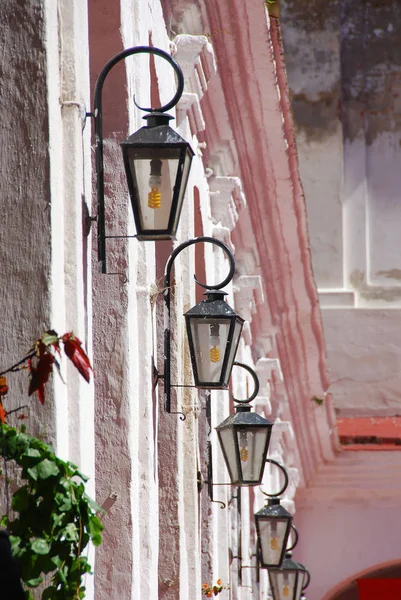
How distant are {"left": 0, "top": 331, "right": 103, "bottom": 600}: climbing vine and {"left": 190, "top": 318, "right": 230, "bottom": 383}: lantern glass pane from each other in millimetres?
2591

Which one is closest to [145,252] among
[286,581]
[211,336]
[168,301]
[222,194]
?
[168,301]

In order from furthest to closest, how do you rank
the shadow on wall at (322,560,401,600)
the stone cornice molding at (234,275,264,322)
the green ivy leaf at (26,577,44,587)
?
the shadow on wall at (322,560,401,600)
the stone cornice molding at (234,275,264,322)
the green ivy leaf at (26,577,44,587)

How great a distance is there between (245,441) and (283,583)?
16.1ft

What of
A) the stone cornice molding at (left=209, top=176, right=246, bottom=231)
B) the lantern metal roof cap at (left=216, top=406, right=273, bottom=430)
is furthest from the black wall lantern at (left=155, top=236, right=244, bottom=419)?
the stone cornice molding at (left=209, top=176, right=246, bottom=231)

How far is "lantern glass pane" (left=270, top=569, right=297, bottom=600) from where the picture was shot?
13188mm

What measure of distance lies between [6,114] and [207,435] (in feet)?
15.4

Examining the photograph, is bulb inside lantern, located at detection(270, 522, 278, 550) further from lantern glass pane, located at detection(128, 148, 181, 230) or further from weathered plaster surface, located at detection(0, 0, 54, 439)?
weathered plaster surface, located at detection(0, 0, 54, 439)

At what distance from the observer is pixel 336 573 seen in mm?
18734

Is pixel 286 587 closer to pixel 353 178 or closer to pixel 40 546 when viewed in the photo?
pixel 40 546

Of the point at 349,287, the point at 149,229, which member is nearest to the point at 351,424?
the point at 349,287

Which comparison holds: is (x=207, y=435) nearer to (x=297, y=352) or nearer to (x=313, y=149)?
(x=297, y=352)

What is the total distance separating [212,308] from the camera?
7.00m

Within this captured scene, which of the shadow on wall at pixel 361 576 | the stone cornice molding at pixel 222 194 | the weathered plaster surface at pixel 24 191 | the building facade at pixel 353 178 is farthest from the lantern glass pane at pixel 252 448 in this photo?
the building facade at pixel 353 178

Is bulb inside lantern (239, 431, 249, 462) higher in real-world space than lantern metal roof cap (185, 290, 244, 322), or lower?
lower
